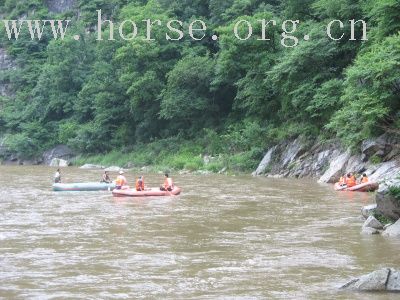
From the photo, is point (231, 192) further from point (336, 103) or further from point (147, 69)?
point (147, 69)

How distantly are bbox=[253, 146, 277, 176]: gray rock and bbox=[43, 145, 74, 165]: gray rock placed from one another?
23890 millimetres

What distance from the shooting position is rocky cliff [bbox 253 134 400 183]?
25875 mm

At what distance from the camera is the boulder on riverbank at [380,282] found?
8578 mm

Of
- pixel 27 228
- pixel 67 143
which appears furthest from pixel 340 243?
pixel 67 143

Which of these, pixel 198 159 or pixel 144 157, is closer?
pixel 198 159

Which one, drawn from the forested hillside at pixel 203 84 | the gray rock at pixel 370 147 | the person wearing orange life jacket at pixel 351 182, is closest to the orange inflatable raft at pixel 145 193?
the person wearing orange life jacket at pixel 351 182

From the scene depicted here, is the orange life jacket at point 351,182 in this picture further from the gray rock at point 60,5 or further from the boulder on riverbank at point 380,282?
the gray rock at point 60,5

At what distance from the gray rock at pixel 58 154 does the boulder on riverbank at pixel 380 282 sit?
47998mm

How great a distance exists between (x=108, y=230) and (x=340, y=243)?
5.06 m

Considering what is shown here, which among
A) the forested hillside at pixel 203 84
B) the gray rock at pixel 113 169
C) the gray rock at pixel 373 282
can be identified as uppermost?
the forested hillside at pixel 203 84

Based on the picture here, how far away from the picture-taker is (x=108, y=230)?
14.7 metres

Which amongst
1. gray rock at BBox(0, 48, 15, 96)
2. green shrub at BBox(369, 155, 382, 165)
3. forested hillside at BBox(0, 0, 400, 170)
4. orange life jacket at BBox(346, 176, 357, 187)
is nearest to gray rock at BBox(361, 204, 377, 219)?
orange life jacket at BBox(346, 176, 357, 187)

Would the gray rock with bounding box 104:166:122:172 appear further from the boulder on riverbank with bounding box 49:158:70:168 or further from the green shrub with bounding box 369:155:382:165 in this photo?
the green shrub with bounding box 369:155:382:165

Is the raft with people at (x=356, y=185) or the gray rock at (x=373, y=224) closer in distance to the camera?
the gray rock at (x=373, y=224)
